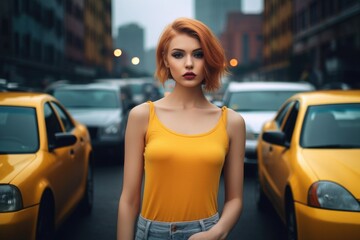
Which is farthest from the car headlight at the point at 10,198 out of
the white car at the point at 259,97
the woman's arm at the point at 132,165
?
the white car at the point at 259,97

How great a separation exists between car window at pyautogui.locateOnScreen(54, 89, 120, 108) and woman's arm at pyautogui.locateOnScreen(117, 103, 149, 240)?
35.4 ft

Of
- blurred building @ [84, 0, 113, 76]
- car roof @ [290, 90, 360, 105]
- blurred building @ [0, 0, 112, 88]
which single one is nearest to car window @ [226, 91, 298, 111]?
car roof @ [290, 90, 360, 105]

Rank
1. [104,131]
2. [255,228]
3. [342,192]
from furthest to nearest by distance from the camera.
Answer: [104,131], [255,228], [342,192]

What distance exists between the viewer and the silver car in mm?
11578

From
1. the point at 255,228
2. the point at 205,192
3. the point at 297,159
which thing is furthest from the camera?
the point at 255,228

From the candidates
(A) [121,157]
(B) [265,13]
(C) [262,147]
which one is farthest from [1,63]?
(B) [265,13]

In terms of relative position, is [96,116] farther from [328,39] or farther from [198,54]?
[328,39]

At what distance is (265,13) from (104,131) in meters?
74.9

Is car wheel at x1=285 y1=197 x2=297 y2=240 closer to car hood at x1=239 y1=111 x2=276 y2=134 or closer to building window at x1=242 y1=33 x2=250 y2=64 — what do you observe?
car hood at x1=239 y1=111 x2=276 y2=134

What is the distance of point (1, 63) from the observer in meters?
35.2

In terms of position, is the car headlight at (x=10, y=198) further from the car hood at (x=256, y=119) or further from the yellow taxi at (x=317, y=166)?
the car hood at (x=256, y=119)

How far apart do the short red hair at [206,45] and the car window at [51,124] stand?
132 inches

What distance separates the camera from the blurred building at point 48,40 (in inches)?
1515

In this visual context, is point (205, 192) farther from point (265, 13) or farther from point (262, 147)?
point (265, 13)
